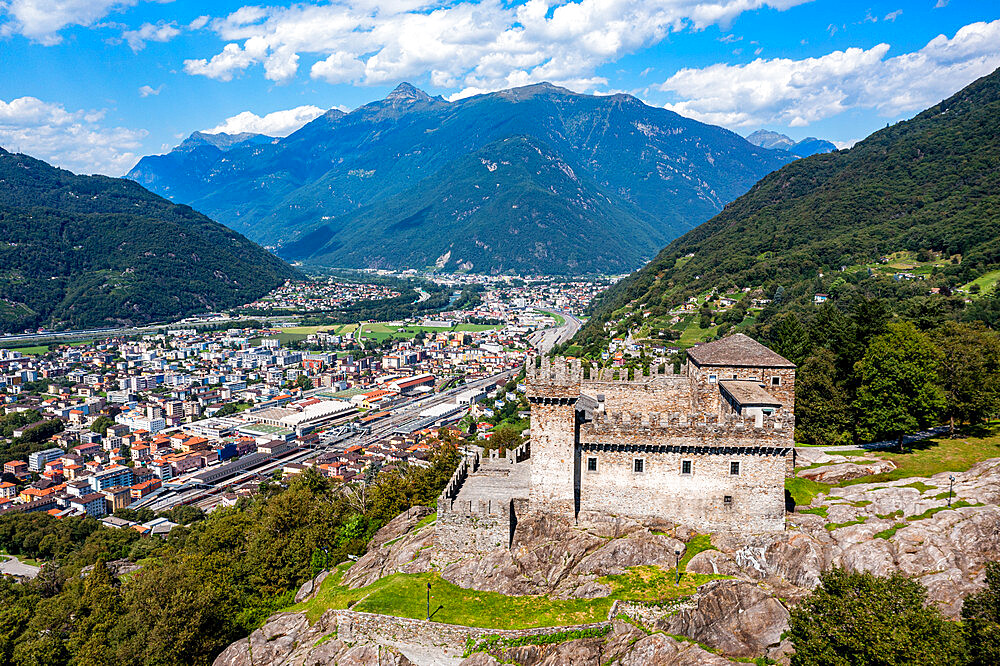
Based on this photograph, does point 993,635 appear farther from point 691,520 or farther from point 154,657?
point 154,657

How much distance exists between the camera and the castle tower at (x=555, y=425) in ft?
93.1

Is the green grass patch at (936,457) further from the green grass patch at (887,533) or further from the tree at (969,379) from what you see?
the green grass patch at (887,533)

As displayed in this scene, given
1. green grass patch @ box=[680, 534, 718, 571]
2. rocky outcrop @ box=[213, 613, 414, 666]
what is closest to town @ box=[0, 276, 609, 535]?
rocky outcrop @ box=[213, 613, 414, 666]

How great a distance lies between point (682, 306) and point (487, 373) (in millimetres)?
71389

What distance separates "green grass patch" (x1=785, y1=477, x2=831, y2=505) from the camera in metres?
29.5

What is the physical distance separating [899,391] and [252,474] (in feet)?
323

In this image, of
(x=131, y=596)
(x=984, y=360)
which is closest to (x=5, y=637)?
(x=131, y=596)

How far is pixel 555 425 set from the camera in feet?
93.6

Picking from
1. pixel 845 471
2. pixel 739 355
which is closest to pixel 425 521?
pixel 739 355

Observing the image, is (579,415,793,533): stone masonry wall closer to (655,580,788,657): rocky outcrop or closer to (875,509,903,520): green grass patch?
(655,580,788,657): rocky outcrop

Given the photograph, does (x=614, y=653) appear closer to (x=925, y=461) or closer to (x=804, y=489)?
(x=804, y=489)

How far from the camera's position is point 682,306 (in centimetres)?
12288

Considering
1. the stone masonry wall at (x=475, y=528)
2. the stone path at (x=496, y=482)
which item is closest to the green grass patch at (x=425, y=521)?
the stone path at (x=496, y=482)

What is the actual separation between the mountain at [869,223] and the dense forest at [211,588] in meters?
78.7
